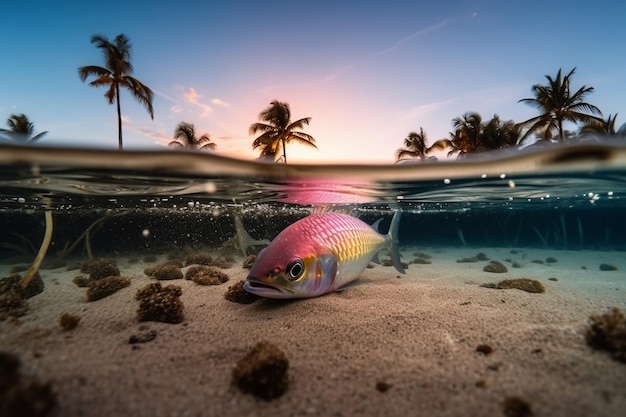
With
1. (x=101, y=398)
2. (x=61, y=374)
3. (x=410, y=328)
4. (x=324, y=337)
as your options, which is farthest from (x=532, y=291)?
(x=61, y=374)

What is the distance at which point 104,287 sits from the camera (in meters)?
5.98

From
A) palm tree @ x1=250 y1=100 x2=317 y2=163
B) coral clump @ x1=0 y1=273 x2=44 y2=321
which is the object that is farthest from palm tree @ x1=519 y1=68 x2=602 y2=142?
coral clump @ x1=0 y1=273 x2=44 y2=321

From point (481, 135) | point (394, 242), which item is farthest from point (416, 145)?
point (394, 242)

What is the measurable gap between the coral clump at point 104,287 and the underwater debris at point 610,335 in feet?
27.6

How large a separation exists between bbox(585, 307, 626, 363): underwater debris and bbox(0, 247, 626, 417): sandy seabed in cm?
13

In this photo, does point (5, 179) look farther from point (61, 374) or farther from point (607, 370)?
point (607, 370)

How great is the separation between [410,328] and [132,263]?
15.6 m

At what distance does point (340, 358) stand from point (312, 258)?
1602mm

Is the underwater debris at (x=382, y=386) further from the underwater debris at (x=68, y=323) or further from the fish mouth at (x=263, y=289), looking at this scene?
the underwater debris at (x=68, y=323)

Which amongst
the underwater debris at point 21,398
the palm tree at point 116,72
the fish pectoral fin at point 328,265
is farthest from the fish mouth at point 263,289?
the palm tree at point 116,72

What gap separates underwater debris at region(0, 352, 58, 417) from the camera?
6.26ft

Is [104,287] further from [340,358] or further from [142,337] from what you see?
[340,358]

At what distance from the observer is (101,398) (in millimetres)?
2438

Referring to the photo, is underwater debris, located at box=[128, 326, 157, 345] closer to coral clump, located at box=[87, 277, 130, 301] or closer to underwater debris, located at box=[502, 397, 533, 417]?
→ coral clump, located at box=[87, 277, 130, 301]
